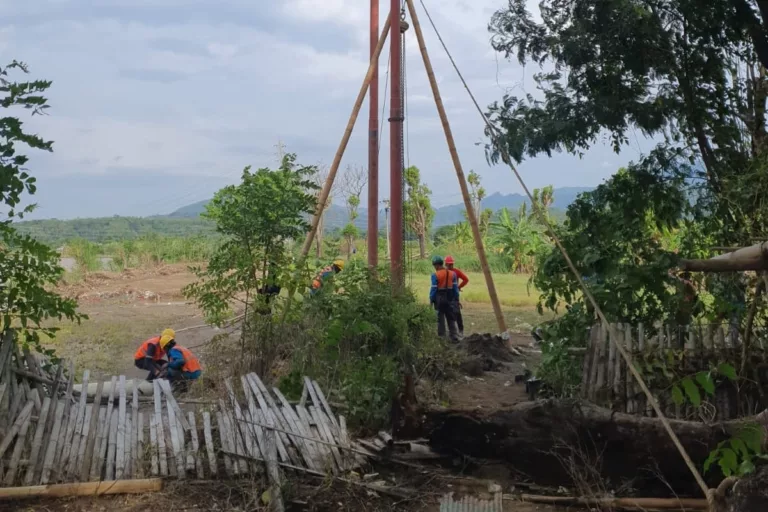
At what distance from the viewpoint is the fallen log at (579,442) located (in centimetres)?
460

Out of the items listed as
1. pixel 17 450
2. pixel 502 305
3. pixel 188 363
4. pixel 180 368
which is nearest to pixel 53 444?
pixel 17 450

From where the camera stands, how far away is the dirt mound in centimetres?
1009

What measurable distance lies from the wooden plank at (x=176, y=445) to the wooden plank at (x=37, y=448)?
2.85 ft

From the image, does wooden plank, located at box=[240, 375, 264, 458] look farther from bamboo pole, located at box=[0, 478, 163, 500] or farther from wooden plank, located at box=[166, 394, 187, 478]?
bamboo pole, located at box=[0, 478, 163, 500]

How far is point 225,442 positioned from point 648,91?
4821 millimetres

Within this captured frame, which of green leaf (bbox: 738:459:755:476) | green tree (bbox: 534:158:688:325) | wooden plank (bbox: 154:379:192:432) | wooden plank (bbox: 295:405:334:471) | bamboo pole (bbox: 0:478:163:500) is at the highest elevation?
green tree (bbox: 534:158:688:325)

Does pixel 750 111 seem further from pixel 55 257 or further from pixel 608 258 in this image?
pixel 55 257

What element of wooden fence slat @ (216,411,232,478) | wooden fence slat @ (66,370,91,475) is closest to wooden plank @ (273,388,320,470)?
wooden fence slat @ (216,411,232,478)

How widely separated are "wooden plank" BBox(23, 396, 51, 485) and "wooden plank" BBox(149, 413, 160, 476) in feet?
2.37

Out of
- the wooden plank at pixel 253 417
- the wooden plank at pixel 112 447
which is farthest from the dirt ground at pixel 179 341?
the wooden plank at pixel 253 417

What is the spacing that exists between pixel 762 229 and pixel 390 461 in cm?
332

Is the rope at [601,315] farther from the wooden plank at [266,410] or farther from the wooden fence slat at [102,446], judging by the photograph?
the wooden fence slat at [102,446]

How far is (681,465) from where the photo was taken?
4.62 meters

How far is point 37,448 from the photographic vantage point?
16.1 ft
